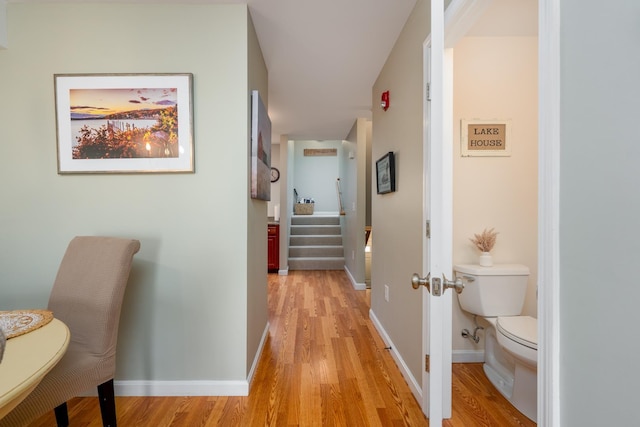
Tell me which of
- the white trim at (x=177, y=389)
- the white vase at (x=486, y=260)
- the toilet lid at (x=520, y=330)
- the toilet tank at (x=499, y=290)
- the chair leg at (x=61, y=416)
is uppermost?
the white vase at (x=486, y=260)

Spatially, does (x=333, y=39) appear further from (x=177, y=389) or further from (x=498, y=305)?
(x=177, y=389)

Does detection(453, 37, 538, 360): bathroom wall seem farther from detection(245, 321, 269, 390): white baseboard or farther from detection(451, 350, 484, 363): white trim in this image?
detection(245, 321, 269, 390): white baseboard

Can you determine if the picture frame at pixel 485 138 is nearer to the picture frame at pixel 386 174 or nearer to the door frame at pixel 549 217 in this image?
the picture frame at pixel 386 174

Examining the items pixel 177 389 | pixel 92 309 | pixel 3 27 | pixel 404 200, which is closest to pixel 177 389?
pixel 177 389

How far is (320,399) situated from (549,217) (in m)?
1.55

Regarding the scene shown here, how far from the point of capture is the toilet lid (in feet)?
4.94

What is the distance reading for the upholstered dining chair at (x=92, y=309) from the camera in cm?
121

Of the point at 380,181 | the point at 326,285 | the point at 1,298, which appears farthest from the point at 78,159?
the point at 326,285

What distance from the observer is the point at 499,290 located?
1994mm

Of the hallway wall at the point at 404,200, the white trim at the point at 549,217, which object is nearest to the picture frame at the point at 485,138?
the hallway wall at the point at 404,200

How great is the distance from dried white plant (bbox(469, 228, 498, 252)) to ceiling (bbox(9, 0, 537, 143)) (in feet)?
4.73

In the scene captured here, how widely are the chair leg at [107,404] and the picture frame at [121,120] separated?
1.15m

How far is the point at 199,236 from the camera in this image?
1776mm

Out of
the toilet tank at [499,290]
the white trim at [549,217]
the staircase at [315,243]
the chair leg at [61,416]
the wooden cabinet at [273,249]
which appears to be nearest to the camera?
the white trim at [549,217]
